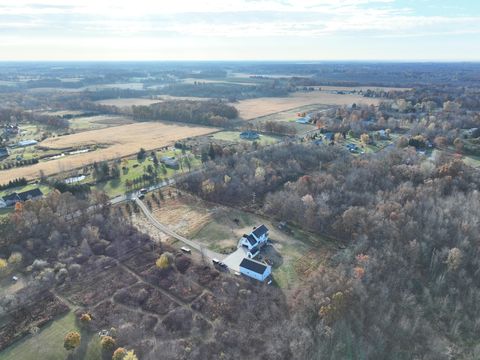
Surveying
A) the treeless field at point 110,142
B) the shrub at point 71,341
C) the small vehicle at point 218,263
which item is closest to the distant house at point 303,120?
the treeless field at point 110,142

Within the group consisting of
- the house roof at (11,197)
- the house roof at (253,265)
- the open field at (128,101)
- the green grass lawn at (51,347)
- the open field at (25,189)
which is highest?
the house roof at (253,265)

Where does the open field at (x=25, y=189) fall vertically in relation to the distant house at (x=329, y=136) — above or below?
below

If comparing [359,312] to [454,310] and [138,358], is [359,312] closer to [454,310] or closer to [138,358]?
[454,310]

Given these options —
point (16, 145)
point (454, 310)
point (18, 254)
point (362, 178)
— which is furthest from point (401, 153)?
point (16, 145)

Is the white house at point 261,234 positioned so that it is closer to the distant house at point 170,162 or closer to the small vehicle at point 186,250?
the small vehicle at point 186,250

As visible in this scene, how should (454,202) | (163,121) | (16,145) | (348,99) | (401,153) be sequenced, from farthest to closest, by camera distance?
(348,99), (163,121), (16,145), (401,153), (454,202)

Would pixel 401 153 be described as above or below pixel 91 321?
above

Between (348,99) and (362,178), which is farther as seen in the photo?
(348,99)
